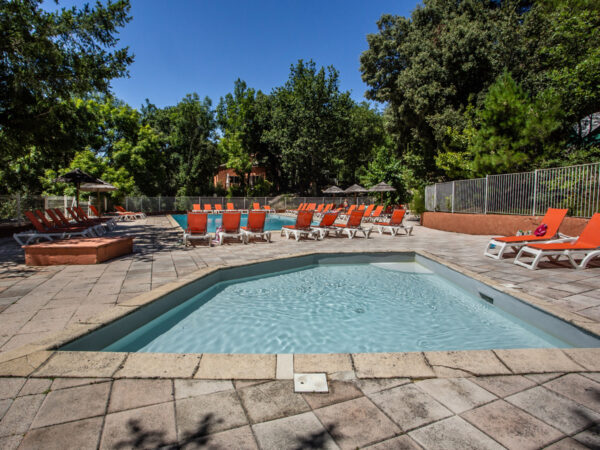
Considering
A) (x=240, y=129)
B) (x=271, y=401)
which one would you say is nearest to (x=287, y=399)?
(x=271, y=401)

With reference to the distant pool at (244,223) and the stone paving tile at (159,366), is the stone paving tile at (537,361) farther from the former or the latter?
the distant pool at (244,223)

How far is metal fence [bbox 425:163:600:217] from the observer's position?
7859 mm

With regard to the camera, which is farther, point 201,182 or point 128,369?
point 201,182

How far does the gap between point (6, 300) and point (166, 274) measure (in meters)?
1.98

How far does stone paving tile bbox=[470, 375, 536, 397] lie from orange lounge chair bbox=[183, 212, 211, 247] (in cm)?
783

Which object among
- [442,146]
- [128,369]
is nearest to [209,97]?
[442,146]

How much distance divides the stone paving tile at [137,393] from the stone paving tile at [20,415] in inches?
16.0

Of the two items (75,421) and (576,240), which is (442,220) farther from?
(75,421)

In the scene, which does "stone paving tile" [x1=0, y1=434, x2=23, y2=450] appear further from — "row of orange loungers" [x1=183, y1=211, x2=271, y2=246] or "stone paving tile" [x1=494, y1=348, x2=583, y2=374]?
"row of orange loungers" [x1=183, y1=211, x2=271, y2=246]

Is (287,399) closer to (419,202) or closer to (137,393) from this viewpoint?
(137,393)

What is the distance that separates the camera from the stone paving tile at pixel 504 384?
2.06m

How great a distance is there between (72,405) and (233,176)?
38.9m

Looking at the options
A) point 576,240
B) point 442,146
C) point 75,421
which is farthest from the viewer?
point 442,146

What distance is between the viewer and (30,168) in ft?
76.5
